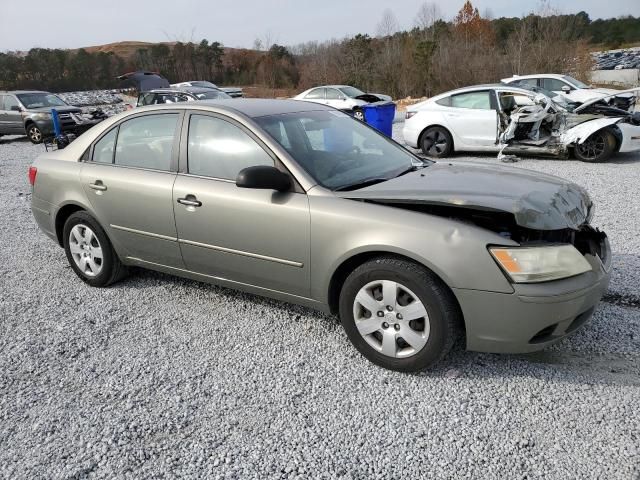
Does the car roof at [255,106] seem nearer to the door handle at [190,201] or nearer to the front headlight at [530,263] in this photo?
the door handle at [190,201]

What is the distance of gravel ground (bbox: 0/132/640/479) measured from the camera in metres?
2.34

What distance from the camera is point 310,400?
9.20 feet

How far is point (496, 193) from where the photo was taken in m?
2.94

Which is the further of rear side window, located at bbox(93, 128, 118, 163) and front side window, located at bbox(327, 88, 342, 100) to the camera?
front side window, located at bbox(327, 88, 342, 100)

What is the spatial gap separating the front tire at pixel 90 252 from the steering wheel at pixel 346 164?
6.90 ft

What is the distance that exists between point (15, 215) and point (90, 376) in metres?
5.41

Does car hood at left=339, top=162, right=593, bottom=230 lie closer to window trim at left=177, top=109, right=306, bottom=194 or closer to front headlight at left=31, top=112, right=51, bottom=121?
window trim at left=177, top=109, right=306, bottom=194

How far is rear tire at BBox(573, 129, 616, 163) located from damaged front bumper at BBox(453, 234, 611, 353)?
7.58m

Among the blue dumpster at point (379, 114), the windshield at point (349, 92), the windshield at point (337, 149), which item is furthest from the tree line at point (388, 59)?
the windshield at point (337, 149)

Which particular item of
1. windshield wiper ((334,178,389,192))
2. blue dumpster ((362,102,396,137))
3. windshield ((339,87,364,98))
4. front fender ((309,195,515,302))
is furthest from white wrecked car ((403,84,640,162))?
windshield ((339,87,364,98))

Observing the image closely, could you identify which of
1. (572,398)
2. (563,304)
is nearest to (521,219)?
(563,304)

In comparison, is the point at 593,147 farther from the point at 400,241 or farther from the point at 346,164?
the point at 400,241

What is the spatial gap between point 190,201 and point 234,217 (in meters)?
0.41

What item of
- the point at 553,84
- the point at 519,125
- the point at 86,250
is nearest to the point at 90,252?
the point at 86,250
